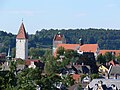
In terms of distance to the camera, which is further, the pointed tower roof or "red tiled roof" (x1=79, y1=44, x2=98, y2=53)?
"red tiled roof" (x1=79, y1=44, x2=98, y2=53)

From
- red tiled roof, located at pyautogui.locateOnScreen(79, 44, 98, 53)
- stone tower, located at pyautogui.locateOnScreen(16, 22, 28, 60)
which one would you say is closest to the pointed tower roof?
stone tower, located at pyautogui.locateOnScreen(16, 22, 28, 60)

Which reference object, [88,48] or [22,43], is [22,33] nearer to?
[22,43]

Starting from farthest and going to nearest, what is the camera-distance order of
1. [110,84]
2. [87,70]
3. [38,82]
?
[87,70], [110,84], [38,82]

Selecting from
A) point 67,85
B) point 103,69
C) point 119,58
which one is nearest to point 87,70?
point 103,69

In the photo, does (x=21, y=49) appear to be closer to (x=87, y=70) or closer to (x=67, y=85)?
(x=87, y=70)

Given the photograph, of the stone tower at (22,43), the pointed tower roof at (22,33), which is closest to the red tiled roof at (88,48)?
the stone tower at (22,43)

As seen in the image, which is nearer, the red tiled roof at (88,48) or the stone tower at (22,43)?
the stone tower at (22,43)

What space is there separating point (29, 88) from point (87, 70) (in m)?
44.0

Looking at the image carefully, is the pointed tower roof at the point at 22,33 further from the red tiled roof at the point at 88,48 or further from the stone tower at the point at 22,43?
the red tiled roof at the point at 88,48

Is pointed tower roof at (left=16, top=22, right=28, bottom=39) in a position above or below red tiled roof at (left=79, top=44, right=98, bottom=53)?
above

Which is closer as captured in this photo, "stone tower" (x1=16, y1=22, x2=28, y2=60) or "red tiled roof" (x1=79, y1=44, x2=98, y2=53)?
"stone tower" (x1=16, y1=22, x2=28, y2=60)

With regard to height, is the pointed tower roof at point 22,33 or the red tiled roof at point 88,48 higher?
the pointed tower roof at point 22,33

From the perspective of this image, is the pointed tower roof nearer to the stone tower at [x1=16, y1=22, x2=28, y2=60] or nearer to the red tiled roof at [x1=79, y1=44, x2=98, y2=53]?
the stone tower at [x1=16, y1=22, x2=28, y2=60]

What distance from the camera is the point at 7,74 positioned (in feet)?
137
